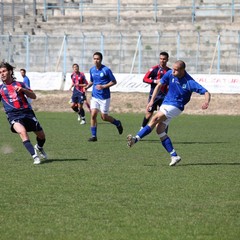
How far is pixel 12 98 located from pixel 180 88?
112 inches

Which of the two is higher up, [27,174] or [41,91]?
[27,174]

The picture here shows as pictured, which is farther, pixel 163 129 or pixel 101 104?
pixel 101 104

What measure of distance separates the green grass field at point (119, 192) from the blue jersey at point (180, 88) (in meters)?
1.11

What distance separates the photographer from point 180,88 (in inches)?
557

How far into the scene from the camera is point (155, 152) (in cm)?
1695

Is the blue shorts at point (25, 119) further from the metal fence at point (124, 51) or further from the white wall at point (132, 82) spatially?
the metal fence at point (124, 51)

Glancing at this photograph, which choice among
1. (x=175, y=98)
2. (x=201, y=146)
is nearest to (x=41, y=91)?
(x=201, y=146)

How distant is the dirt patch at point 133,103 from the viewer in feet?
115

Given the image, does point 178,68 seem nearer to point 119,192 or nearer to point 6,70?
point 6,70

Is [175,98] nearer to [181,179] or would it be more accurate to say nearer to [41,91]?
[181,179]

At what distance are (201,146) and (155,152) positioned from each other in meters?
2.06

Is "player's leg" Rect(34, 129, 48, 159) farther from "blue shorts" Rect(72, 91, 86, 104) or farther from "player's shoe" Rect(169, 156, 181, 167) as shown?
"blue shorts" Rect(72, 91, 86, 104)

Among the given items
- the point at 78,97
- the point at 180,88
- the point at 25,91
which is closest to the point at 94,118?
the point at 180,88

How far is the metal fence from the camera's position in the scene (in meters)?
39.4
